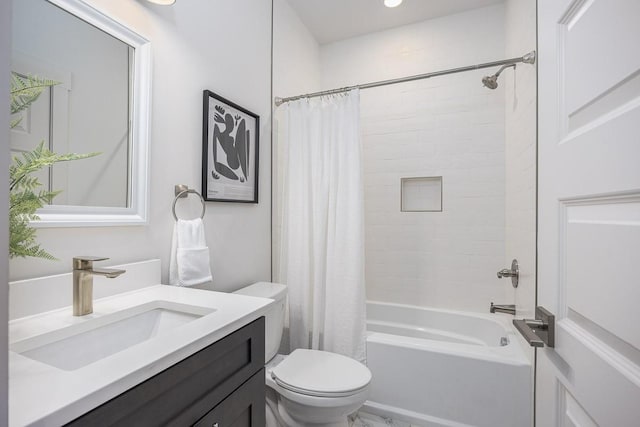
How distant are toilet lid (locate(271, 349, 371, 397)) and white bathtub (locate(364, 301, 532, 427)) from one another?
321 mm

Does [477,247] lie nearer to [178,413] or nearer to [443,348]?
[443,348]

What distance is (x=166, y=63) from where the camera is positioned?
4.07ft

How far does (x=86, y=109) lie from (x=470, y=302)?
8.38ft

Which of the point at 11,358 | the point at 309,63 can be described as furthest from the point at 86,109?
the point at 309,63

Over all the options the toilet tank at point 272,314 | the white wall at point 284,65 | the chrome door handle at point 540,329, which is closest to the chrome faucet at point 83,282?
the toilet tank at point 272,314

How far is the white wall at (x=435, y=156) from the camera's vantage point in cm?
226

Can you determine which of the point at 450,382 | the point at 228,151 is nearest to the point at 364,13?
the point at 228,151

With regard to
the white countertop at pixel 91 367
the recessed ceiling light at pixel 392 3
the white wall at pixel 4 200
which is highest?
the recessed ceiling light at pixel 392 3

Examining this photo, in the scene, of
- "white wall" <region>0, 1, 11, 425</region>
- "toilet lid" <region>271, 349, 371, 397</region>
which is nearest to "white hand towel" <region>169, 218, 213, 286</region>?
"toilet lid" <region>271, 349, 371, 397</region>

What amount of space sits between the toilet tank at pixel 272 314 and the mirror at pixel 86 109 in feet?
2.26

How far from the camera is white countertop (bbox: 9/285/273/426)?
1.44ft

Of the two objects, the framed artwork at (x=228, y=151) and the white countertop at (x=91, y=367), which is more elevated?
the framed artwork at (x=228, y=151)

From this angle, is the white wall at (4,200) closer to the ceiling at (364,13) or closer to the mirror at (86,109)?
the mirror at (86,109)

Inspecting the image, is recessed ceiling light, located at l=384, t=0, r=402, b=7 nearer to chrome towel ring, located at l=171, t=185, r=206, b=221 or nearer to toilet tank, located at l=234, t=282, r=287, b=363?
chrome towel ring, located at l=171, t=185, r=206, b=221
